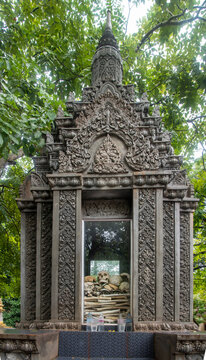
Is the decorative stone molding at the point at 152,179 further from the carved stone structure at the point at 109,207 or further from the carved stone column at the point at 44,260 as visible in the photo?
the carved stone column at the point at 44,260

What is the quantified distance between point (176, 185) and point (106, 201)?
1.48 meters

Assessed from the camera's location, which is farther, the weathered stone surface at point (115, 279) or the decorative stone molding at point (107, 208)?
the decorative stone molding at point (107, 208)

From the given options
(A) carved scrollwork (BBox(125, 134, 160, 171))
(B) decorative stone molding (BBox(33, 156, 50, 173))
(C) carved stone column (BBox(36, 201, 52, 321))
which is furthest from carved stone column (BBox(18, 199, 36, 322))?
(A) carved scrollwork (BBox(125, 134, 160, 171))

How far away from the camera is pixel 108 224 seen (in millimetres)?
7406

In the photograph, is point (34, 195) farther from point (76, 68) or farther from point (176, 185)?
point (76, 68)

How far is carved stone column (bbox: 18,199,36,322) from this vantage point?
746 centimetres

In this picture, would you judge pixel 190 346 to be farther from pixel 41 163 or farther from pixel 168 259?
pixel 41 163

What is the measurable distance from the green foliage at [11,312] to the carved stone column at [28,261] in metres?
20.0

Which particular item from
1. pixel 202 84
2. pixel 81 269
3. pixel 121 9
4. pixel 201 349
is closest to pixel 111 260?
pixel 81 269

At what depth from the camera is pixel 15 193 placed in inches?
521

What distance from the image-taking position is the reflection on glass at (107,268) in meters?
7.10

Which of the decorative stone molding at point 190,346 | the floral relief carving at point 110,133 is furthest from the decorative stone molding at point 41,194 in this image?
the decorative stone molding at point 190,346

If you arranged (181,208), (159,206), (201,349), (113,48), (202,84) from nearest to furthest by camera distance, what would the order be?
(201,349), (159,206), (181,208), (113,48), (202,84)

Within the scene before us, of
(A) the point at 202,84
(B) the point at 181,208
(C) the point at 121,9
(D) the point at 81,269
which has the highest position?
(C) the point at 121,9
